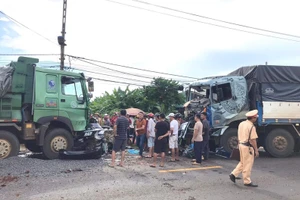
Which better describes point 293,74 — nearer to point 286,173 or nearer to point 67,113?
point 286,173

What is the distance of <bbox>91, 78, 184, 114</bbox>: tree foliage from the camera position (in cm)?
2514

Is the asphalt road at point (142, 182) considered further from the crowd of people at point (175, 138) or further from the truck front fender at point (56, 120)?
the truck front fender at point (56, 120)

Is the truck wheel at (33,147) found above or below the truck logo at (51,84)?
below

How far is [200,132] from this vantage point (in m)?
8.85

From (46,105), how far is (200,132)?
4.85 metres

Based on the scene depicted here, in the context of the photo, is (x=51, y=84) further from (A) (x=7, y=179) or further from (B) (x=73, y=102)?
(A) (x=7, y=179)

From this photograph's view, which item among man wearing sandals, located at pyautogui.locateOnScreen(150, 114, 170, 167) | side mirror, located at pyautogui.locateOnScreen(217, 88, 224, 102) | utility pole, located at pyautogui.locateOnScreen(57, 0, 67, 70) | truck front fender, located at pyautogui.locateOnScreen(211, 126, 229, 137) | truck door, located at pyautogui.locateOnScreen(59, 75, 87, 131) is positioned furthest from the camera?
utility pole, located at pyautogui.locateOnScreen(57, 0, 67, 70)

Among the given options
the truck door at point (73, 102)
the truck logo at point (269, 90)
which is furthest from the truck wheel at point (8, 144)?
the truck logo at point (269, 90)

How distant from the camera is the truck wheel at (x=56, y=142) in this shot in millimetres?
9203

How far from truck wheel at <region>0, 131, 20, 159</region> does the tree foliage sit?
1608 centimetres

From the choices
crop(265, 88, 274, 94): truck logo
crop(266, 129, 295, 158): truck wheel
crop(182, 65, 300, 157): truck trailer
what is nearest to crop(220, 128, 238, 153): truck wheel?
crop(182, 65, 300, 157): truck trailer

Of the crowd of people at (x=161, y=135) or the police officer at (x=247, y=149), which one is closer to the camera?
the police officer at (x=247, y=149)

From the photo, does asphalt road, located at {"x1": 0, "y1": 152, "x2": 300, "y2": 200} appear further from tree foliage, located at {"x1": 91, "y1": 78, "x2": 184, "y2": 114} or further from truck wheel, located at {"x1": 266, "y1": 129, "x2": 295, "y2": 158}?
tree foliage, located at {"x1": 91, "y1": 78, "x2": 184, "y2": 114}

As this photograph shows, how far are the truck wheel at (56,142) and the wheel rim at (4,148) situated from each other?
102cm
